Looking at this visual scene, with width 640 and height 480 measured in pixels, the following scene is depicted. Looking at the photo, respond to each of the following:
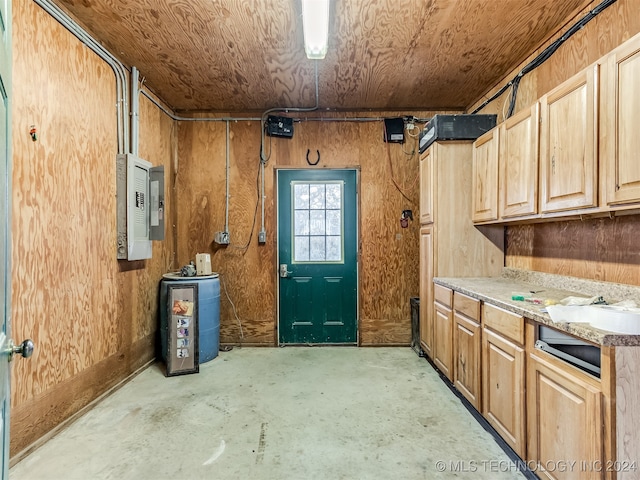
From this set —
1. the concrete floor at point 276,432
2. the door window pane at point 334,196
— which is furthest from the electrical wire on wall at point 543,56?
the concrete floor at point 276,432

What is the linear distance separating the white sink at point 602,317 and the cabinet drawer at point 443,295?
44.3 inches

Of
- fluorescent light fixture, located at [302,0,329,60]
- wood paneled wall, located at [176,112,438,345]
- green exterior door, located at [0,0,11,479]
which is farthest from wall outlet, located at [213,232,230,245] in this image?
green exterior door, located at [0,0,11,479]

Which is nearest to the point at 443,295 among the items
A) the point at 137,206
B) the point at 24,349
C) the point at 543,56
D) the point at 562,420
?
the point at 562,420

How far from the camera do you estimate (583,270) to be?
207 cm

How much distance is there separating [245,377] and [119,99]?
2614mm

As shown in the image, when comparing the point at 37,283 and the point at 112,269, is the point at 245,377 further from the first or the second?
the point at 37,283

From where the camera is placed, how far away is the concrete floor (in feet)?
5.77

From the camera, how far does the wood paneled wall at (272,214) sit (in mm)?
3812

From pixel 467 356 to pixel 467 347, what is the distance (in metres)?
0.06

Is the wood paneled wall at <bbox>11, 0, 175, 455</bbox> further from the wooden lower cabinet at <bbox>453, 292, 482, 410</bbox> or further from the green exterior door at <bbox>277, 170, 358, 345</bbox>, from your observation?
the wooden lower cabinet at <bbox>453, 292, 482, 410</bbox>

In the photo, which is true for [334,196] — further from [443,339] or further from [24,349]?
[24,349]

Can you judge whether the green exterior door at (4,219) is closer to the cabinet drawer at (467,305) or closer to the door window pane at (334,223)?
the cabinet drawer at (467,305)

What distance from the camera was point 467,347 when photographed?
2312 millimetres

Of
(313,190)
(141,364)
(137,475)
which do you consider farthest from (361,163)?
(137,475)
